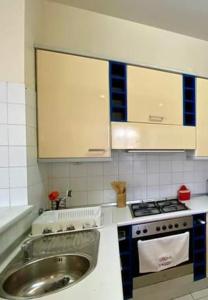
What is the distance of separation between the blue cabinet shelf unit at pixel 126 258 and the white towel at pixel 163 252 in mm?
84

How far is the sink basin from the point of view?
2.64 ft

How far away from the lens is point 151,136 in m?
1.60

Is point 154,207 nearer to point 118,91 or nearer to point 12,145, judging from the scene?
point 118,91

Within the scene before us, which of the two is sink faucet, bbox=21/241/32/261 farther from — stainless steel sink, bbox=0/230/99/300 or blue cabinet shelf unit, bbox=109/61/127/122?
blue cabinet shelf unit, bbox=109/61/127/122

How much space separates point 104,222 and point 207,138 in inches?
51.6

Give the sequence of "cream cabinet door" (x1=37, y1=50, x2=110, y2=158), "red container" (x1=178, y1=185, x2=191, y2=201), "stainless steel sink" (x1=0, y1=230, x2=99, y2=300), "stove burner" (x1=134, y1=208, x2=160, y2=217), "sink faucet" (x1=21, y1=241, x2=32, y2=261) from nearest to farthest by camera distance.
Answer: "stainless steel sink" (x1=0, y1=230, x2=99, y2=300)
"sink faucet" (x1=21, y1=241, x2=32, y2=261)
"cream cabinet door" (x1=37, y1=50, x2=110, y2=158)
"stove burner" (x1=134, y1=208, x2=160, y2=217)
"red container" (x1=178, y1=185, x2=191, y2=201)

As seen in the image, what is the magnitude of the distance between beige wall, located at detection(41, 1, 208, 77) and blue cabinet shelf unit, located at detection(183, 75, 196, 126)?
254 millimetres

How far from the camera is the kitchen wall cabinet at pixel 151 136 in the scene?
1.50 meters

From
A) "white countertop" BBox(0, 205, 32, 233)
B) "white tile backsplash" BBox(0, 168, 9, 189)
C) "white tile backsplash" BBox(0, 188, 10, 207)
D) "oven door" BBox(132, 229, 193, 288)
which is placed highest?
"white tile backsplash" BBox(0, 168, 9, 189)

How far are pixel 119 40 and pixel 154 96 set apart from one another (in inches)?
28.0

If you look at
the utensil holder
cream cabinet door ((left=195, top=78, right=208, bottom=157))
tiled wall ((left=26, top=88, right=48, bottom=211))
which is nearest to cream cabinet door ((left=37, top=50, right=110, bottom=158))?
tiled wall ((left=26, top=88, right=48, bottom=211))

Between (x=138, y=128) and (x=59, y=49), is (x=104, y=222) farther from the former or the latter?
(x=59, y=49)

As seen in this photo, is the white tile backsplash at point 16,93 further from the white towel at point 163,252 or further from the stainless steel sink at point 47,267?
the white towel at point 163,252

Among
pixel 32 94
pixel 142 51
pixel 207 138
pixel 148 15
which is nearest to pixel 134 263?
pixel 207 138
